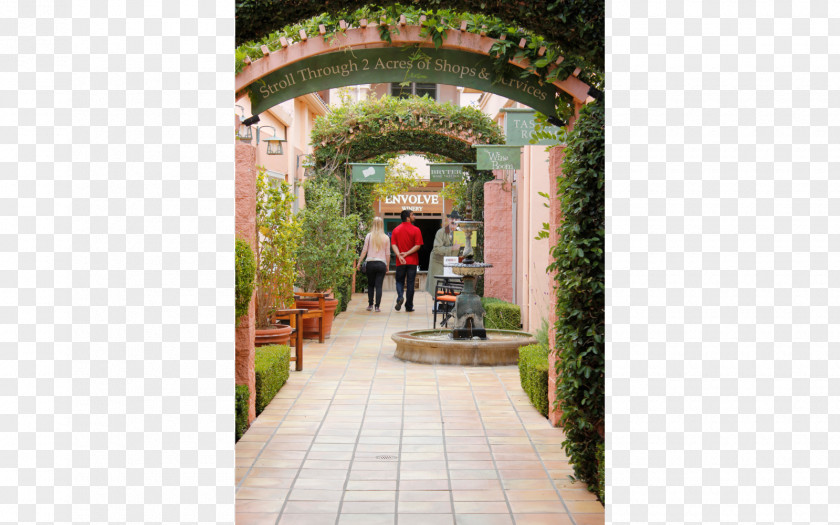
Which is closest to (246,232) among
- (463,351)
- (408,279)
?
(463,351)

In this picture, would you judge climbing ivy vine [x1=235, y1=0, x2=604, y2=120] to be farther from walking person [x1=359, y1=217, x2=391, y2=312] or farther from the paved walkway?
walking person [x1=359, y1=217, x2=391, y2=312]

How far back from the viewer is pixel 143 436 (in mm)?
2793

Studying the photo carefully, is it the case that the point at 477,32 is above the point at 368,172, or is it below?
below

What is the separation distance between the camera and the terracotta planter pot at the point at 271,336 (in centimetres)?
727

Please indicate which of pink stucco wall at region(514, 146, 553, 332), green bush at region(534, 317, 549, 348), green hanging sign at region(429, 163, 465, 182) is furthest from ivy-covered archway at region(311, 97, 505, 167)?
green bush at region(534, 317, 549, 348)

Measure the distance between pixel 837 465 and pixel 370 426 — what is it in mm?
3650

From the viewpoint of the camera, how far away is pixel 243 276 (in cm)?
545

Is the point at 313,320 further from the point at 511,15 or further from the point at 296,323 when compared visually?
the point at 511,15

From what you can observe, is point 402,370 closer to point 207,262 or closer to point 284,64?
point 284,64

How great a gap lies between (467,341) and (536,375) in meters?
2.56

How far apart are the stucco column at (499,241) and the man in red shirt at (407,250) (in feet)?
4.09

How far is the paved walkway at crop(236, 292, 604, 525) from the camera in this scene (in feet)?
13.2

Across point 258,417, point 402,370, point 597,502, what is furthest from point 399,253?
point 597,502

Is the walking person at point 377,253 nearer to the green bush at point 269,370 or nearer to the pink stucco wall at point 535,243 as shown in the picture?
the pink stucco wall at point 535,243
